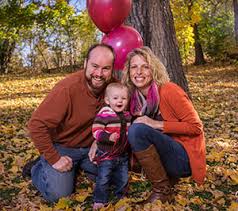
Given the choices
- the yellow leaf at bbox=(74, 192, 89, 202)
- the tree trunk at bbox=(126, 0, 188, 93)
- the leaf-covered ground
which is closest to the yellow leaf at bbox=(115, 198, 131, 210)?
the leaf-covered ground

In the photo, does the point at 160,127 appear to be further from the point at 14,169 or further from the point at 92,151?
the point at 14,169

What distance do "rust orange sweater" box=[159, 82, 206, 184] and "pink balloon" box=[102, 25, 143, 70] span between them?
668mm

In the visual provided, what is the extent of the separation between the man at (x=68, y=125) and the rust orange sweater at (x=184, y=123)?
52 centimetres

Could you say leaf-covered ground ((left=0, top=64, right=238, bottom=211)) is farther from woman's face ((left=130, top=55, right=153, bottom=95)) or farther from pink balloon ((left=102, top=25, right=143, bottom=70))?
pink balloon ((left=102, top=25, right=143, bottom=70))

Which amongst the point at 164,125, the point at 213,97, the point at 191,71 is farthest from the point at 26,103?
the point at 191,71

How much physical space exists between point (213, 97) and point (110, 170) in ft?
22.0

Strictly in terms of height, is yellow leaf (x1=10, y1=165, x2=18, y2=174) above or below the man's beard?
below

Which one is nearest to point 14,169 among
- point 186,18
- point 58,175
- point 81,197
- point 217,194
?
point 58,175

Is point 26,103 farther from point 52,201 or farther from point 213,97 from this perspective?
point 52,201

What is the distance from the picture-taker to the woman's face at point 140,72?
3396mm

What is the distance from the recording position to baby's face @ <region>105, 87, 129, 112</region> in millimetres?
3379

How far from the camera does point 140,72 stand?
339 cm

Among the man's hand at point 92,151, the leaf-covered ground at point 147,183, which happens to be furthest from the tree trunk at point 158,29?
the man's hand at point 92,151

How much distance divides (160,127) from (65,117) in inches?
32.1
